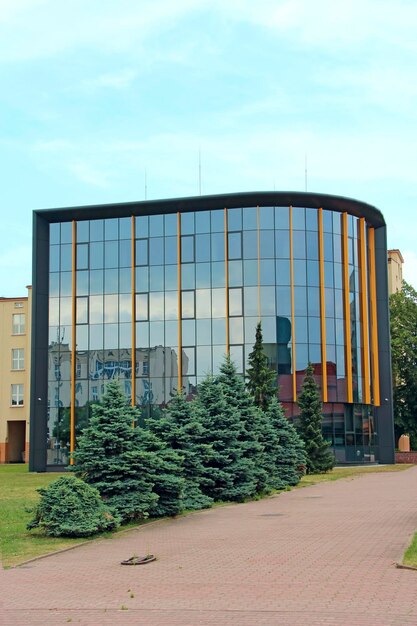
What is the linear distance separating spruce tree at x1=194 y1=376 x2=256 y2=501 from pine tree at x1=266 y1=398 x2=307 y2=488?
190 inches

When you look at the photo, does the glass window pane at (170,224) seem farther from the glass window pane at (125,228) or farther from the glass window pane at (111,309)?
the glass window pane at (111,309)

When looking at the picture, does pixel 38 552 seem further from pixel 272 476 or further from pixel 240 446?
pixel 272 476

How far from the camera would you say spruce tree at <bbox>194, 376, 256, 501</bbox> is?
25312mm

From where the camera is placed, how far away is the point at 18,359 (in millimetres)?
64562

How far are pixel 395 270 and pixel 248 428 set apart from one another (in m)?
52.8

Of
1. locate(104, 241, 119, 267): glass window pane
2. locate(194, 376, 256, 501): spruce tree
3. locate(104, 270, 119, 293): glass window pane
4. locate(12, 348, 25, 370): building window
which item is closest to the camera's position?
locate(194, 376, 256, 501): spruce tree

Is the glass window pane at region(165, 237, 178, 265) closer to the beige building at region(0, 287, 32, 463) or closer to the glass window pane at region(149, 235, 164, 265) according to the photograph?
the glass window pane at region(149, 235, 164, 265)

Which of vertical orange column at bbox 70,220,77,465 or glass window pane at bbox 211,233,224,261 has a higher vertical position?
glass window pane at bbox 211,233,224,261

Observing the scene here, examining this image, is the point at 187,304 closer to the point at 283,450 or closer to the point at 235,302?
the point at 235,302

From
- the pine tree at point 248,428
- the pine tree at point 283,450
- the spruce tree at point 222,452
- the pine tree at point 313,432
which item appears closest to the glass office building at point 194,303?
the pine tree at point 313,432

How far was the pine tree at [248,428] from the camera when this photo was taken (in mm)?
27125

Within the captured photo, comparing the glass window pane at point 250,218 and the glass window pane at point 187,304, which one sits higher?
the glass window pane at point 250,218

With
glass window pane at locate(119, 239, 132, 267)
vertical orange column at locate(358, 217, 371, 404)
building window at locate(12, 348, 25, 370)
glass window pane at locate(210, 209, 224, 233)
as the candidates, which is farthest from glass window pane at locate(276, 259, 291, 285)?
building window at locate(12, 348, 25, 370)

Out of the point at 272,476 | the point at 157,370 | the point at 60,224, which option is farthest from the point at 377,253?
the point at 272,476
